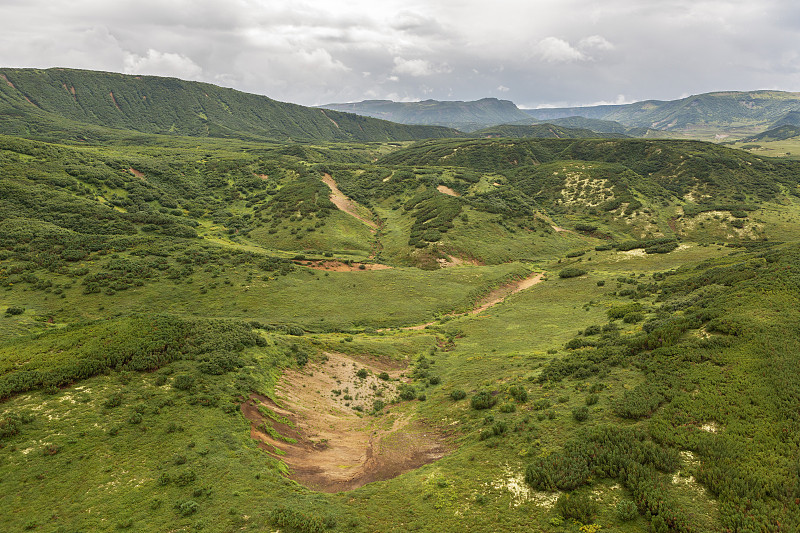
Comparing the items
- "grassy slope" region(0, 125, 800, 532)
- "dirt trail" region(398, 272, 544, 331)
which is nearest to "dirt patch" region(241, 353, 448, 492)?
"grassy slope" region(0, 125, 800, 532)

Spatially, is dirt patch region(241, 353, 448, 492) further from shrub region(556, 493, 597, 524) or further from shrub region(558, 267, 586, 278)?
shrub region(558, 267, 586, 278)

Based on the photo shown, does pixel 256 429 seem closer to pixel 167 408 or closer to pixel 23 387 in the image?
pixel 167 408

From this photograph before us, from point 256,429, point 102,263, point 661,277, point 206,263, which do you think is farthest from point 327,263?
point 661,277

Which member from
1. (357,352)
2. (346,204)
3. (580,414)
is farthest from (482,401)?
(346,204)

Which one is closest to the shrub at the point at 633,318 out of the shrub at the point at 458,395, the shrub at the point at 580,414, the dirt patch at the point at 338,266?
the shrub at the point at 580,414

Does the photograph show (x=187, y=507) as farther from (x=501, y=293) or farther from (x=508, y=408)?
(x=501, y=293)

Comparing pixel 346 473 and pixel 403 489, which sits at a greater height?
pixel 403 489
